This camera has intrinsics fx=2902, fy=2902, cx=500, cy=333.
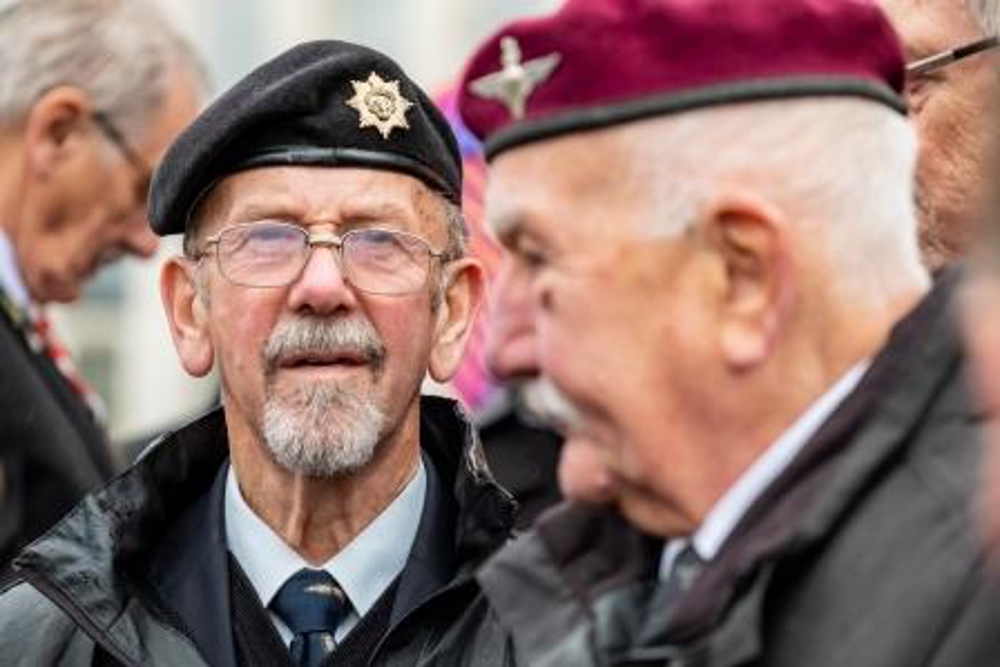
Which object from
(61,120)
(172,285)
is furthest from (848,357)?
(61,120)

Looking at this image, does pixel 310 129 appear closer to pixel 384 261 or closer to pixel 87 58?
pixel 384 261

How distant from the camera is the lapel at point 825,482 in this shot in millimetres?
3273

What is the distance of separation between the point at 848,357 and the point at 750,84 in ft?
1.14

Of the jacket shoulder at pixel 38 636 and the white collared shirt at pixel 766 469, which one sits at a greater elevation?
the white collared shirt at pixel 766 469

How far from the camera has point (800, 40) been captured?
3.53m

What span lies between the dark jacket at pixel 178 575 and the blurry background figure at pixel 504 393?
0.72ft

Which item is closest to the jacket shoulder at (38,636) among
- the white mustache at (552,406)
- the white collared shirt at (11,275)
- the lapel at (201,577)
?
the lapel at (201,577)

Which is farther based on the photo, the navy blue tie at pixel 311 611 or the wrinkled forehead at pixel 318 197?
the wrinkled forehead at pixel 318 197

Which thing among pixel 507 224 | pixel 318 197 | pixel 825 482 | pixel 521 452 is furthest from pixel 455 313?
pixel 825 482

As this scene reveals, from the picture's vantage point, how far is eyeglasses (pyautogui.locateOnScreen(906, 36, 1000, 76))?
4996mm

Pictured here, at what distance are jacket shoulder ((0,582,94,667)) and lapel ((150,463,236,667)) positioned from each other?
16 centimetres

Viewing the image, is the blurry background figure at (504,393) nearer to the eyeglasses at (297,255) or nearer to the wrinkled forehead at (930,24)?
the eyeglasses at (297,255)

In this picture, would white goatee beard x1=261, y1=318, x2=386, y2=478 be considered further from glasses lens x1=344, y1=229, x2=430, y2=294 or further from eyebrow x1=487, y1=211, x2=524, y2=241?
eyebrow x1=487, y1=211, x2=524, y2=241

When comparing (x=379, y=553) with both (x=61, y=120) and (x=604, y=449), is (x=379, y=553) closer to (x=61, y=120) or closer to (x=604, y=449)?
(x=604, y=449)
